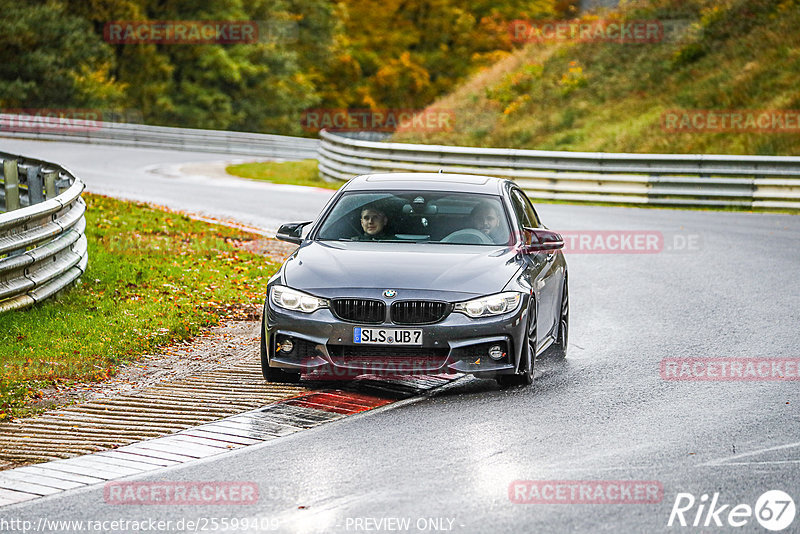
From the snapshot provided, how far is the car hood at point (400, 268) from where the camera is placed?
Result: 8.55 metres

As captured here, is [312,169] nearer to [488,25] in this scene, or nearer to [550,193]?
[550,193]

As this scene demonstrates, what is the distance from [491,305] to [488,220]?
1461 mm

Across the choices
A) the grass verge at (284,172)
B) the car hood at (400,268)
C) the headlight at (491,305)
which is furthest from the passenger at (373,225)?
the grass verge at (284,172)

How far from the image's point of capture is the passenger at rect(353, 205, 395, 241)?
31.6ft

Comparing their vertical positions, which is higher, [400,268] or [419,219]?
[419,219]

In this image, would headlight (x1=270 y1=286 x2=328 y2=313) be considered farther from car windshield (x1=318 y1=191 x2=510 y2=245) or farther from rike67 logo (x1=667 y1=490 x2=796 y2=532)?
rike67 logo (x1=667 y1=490 x2=796 y2=532)

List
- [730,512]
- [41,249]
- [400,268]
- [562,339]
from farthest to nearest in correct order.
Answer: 1. [41,249]
2. [562,339]
3. [400,268]
4. [730,512]

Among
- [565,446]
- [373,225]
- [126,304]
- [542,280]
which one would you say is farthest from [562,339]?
[126,304]

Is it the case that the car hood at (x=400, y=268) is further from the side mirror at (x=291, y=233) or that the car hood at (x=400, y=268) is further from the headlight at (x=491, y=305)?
the side mirror at (x=291, y=233)

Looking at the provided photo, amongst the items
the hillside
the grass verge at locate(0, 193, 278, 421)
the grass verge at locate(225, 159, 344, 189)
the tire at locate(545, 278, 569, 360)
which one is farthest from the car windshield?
the hillside

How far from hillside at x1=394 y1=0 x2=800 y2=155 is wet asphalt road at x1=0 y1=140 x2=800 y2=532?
709 inches

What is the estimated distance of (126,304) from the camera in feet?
39.2

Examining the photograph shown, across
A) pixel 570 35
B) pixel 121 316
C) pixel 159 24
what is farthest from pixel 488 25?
pixel 121 316

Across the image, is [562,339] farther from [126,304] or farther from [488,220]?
[126,304]
